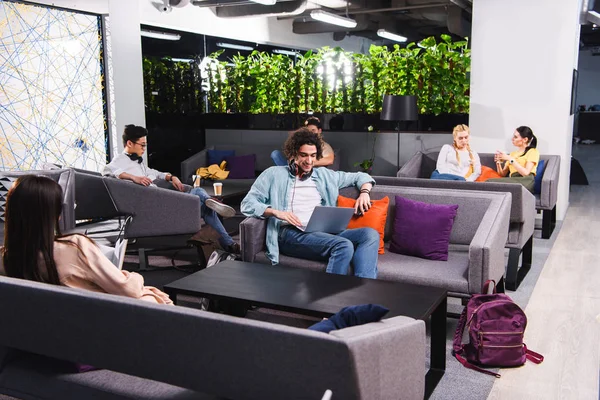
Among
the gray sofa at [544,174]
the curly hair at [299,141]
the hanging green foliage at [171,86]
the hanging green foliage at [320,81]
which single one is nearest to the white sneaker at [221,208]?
the curly hair at [299,141]

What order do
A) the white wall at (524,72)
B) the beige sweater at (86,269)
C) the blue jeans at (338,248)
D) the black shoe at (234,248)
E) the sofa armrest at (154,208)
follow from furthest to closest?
the white wall at (524,72), the sofa armrest at (154,208), the black shoe at (234,248), the blue jeans at (338,248), the beige sweater at (86,269)

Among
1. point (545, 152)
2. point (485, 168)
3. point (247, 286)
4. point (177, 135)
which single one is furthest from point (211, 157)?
point (247, 286)

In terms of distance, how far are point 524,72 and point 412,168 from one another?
5.84 feet

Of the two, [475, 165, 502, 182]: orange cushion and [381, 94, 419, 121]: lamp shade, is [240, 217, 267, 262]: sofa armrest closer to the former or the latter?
[475, 165, 502, 182]: orange cushion

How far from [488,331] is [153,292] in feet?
5.90

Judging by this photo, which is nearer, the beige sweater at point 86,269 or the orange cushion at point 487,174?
the beige sweater at point 86,269

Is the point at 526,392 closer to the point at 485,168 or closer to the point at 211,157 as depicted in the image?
the point at 485,168

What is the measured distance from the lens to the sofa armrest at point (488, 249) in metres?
3.64

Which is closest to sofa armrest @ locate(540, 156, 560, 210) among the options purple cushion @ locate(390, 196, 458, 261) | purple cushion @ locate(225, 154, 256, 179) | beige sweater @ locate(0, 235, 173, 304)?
purple cushion @ locate(390, 196, 458, 261)

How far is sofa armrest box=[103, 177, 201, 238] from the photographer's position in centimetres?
534

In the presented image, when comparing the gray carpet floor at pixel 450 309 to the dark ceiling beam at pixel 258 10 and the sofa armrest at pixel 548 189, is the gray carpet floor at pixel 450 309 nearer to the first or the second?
the sofa armrest at pixel 548 189

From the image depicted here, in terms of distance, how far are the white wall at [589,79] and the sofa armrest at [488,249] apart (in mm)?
19673

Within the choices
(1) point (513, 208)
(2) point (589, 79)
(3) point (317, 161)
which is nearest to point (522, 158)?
(1) point (513, 208)

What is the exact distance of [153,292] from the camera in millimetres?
2916
